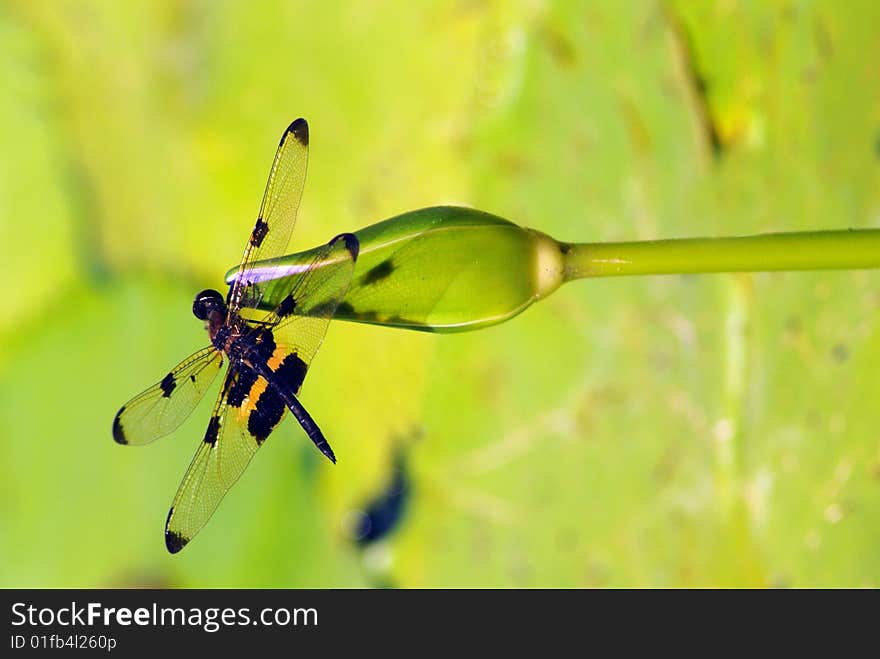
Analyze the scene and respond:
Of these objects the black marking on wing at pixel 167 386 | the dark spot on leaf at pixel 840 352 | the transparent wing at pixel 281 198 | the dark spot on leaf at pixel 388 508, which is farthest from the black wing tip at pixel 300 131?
the dark spot on leaf at pixel 840 352

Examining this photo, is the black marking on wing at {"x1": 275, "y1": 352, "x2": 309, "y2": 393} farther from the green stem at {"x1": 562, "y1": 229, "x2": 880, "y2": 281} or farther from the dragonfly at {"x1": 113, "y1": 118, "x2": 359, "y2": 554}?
the green stem at {"x1": 562, "y1": 229, "x2": 880, "y2": 281}

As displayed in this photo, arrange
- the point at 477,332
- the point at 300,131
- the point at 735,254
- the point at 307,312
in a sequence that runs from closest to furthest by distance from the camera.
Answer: the point at 735,254, the point at 307,312, the point at 300,131, the point at 477,332

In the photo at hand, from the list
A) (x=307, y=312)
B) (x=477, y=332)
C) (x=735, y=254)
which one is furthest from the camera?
(x=477, y=332)

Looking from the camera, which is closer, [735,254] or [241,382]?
[735,254]

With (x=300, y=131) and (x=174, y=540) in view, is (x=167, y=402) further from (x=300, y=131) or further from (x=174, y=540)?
(x=300, y=131)

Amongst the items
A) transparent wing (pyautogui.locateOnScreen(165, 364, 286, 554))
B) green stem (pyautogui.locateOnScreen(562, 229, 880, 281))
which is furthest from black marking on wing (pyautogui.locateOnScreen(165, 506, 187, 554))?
green stem (pyautogui.locateOnScreen(562, 229, 880, 281))

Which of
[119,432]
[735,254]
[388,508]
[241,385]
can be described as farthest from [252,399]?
[735,254]
